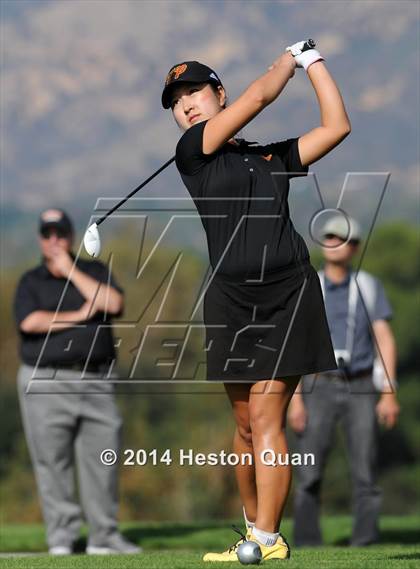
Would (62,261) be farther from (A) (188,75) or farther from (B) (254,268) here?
(B) (254,268)

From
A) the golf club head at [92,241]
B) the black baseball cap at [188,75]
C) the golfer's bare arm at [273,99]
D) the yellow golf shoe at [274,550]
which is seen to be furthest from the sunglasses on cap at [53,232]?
the yellow golf shoe at [274,550]

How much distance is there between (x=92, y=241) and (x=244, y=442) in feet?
4.11

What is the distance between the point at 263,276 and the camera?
5.70 m

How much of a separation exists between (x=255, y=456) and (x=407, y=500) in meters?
33.2

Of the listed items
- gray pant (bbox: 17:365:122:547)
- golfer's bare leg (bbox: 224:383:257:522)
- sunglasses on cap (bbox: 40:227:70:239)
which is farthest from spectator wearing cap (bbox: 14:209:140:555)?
golfer's bare leg (bbox: 224:383:257:522)

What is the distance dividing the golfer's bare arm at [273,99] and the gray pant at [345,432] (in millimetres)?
4506

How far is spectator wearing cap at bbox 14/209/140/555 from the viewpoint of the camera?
9.63 metres

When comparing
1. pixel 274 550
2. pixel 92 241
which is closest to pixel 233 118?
pixel 92 241

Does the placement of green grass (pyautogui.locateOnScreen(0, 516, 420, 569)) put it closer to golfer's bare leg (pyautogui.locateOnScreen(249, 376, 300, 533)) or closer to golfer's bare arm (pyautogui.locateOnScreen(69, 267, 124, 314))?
golfer's bare leg (pyautogui.locateOnScreen(249, 376, 300, 533))

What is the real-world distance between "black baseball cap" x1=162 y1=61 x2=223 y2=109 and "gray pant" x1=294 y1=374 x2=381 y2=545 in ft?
14.7

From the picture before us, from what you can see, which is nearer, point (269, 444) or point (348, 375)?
point (269, 444)

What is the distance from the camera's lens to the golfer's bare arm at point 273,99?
5.44m

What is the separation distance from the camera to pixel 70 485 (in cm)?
977

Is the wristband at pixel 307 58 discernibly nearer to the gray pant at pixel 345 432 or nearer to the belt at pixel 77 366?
the belt at pixel 77 366
